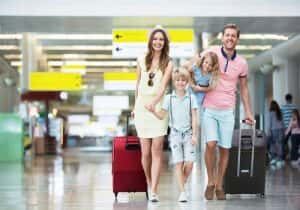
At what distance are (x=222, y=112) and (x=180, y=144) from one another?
52cm

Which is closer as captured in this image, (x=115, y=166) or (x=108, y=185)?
(x=115, y=166)

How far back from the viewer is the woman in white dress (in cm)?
625

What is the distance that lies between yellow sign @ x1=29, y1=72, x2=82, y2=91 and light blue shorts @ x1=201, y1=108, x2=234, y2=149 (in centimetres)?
1857

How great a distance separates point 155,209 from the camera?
5668 mm

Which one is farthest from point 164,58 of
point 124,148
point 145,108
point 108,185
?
point 108,185

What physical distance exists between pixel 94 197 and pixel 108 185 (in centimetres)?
175

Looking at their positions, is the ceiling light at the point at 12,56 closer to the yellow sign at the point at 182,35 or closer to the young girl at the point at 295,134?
the yellow sign at the point at 182,35

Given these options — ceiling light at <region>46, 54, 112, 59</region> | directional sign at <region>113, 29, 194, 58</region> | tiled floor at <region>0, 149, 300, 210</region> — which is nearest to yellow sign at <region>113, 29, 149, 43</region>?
directional sign at <region>113, 29, 194, 58</region>

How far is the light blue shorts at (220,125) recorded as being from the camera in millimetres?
6438

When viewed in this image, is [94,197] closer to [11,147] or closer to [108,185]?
[108,185]

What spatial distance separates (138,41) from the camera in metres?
15.9

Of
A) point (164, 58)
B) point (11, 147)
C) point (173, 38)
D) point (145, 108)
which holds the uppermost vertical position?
point (173, 38)

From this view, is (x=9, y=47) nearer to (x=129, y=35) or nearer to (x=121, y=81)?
(x=121, y=81)

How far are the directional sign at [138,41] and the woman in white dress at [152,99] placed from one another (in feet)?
31.0
